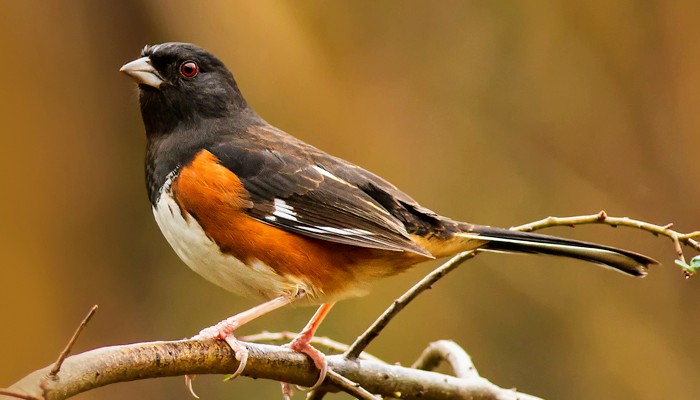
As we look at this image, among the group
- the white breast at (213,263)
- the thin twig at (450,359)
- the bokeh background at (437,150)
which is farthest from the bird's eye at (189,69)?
the bokeh background at (437,150)

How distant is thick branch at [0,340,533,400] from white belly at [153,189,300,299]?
32 cm

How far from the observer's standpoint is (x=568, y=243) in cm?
282

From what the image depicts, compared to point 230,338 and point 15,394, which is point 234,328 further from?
point 15,394

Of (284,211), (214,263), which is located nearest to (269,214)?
(284,211)

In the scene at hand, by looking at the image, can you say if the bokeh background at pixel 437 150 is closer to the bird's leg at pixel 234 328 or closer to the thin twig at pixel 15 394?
the bird's leg at pixel 234 328

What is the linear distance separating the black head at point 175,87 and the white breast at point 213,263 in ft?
1.43

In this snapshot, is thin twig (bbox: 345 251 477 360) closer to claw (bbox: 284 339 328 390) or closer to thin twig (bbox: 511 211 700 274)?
claw (bbox: 284 339 328 390)

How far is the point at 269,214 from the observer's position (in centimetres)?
291

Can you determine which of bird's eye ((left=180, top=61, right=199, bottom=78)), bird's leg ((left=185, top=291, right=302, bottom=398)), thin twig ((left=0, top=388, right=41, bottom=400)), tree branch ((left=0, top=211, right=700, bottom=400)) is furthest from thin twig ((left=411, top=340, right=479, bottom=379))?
thin twig ((left=0, top=388, right=41, bottom=400))

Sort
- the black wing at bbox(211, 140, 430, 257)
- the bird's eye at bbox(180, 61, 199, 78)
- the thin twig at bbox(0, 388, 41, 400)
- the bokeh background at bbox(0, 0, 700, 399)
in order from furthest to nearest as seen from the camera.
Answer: the bokeh background at bbox(0, 0, 700, 399), the bird's eye at bbox(180, 61, 199, 78), the black wing at bbox(211, 140, 430, 257), the thin twig at bbox(0, 388, 41, 400)

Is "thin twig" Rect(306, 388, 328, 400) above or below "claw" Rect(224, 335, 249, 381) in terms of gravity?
above

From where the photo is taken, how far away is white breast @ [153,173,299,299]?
2.77 m

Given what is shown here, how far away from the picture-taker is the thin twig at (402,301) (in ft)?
8.16

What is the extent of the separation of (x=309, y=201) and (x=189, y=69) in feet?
2.32
